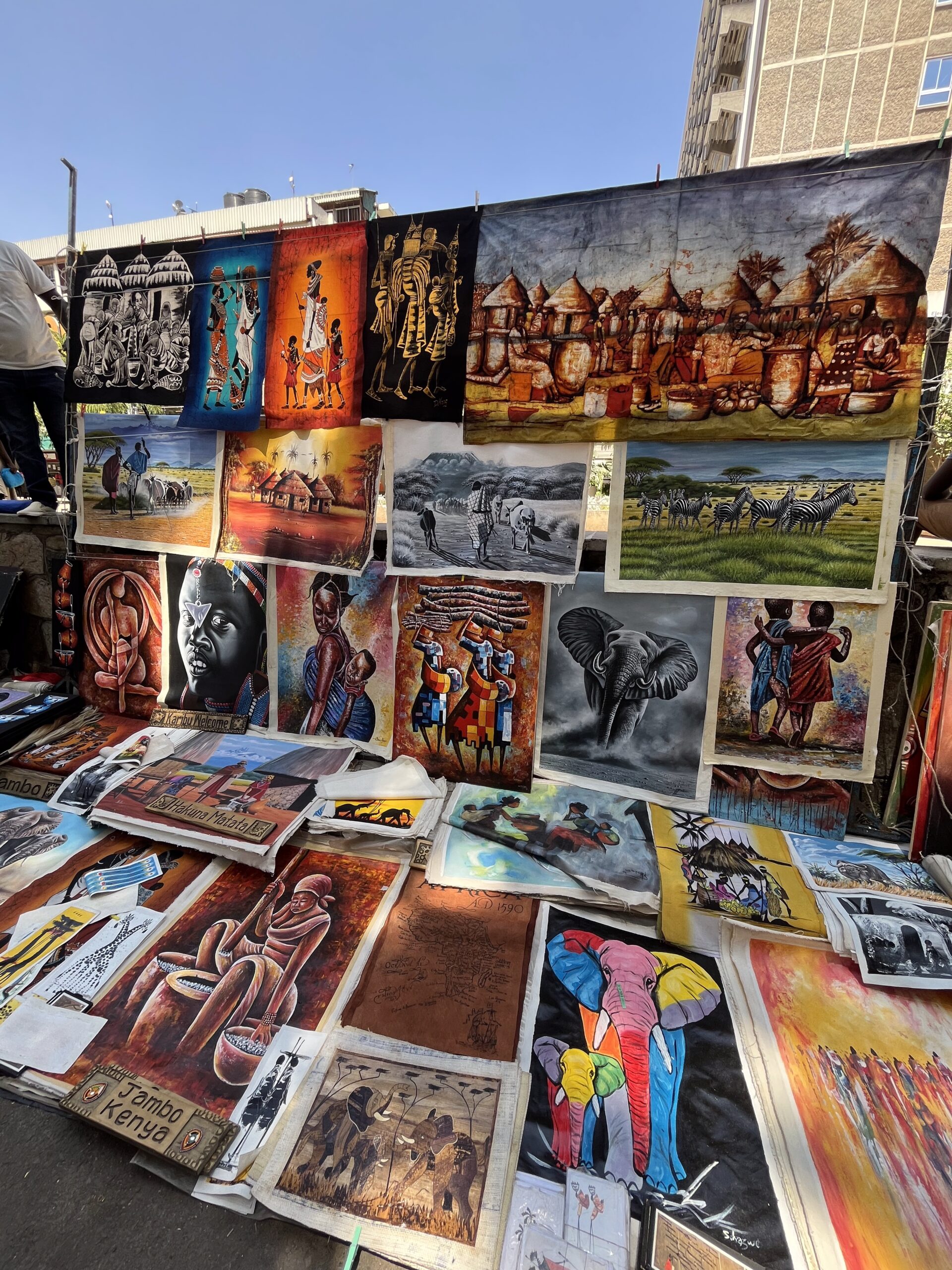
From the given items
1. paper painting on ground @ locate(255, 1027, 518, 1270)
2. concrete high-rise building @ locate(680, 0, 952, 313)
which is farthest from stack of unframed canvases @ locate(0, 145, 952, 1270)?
concrete high-rise building @ locate(680, 0, 952, 313)

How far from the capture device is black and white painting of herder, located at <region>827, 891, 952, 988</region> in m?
1.72

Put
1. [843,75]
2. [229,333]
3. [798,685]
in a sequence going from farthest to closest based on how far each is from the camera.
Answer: [843,75] < [229,333] < [798,685]

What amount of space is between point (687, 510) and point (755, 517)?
24 cm

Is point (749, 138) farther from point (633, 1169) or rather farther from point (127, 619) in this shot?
point (633, 1169)

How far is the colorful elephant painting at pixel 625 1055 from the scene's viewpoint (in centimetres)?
135

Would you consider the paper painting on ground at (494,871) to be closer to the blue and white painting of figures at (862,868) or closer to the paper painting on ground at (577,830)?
the paper painting on ground at (577,830)

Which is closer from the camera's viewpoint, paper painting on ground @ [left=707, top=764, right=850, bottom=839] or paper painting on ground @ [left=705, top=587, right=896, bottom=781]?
paper painting on ground @ [left=705, top=587, right=896, bottom=781]

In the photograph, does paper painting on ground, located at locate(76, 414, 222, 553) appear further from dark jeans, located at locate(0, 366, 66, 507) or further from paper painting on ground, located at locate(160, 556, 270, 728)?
dark jeans, located at locate(0, 366, 66, 507)

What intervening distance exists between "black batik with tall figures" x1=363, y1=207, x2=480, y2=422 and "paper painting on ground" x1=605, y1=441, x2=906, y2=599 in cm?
79

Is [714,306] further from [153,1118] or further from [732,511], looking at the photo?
[153,1118]

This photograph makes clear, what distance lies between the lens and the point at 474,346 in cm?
232

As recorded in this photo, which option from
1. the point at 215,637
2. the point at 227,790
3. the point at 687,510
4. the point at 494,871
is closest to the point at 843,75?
the point at 687,510

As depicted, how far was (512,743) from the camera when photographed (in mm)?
2531

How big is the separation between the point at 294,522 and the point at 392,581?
22.4 inches
